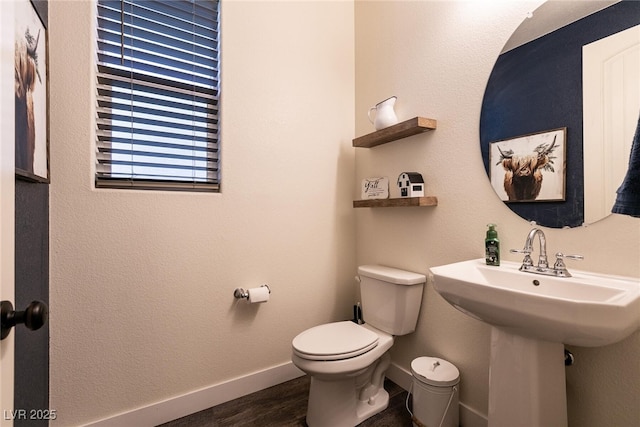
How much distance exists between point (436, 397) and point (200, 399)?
3.98 ft

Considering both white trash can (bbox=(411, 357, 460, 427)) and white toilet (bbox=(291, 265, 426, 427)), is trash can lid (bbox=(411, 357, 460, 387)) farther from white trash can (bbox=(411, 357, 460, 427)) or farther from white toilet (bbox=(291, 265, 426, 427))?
white toilet (bbox=(291, 265, 426, 427))

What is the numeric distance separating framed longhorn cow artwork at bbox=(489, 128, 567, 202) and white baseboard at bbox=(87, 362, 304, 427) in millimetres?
→ 1592

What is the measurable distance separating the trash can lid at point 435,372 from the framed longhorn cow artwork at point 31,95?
1.73 metres

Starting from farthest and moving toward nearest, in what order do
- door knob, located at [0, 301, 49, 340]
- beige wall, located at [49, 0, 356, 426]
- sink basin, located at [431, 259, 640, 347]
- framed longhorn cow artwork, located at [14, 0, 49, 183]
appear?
beige wall, located at [49, 0, 356, 426] → framed longhorn cow artwork, located at [14, 0, 49, 183] → sink basin, located at [431, 259, 640, 347] → door knob, located at [0, 301, 49, 340]

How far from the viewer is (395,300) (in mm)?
1534

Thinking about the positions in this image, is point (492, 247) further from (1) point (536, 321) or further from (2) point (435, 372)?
(2) point (435, 372)

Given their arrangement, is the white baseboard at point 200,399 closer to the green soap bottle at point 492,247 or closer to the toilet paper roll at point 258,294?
the toilet paper roll at point 258,294

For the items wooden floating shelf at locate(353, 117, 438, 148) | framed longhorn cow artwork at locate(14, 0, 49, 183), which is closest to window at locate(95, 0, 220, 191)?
framed longhorn cow artwork at locate(14, 0, 49, 183)

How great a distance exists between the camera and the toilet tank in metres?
1.52

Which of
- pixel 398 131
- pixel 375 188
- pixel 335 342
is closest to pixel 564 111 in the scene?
pixel 398 131

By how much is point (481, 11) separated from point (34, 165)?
6.39 ft

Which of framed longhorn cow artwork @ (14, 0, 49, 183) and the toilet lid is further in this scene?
the toilet lid

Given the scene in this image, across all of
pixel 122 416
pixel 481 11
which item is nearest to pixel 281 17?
pixel 481 11

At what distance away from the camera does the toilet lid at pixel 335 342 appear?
128cm
